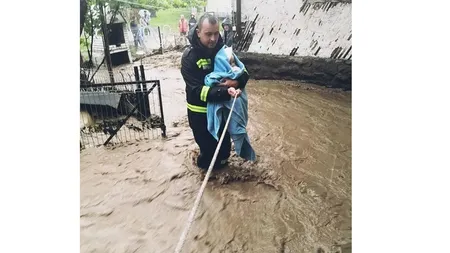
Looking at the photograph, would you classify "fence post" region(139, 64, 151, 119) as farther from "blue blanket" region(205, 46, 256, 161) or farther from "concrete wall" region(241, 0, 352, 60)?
"concrete wall" region(241, 0, 352, 60)

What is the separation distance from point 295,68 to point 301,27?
19 centimetres

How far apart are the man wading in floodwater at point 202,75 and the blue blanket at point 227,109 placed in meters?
0.02

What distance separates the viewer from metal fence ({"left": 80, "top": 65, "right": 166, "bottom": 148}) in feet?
3.47

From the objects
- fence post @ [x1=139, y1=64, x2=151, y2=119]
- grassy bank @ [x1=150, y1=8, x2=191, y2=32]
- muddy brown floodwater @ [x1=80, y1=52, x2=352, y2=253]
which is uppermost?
grassy bank @ [x1=150, y1=8, x2=191, y2=32]

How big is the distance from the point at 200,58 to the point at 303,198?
63 centimetres

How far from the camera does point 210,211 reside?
40.4 inches

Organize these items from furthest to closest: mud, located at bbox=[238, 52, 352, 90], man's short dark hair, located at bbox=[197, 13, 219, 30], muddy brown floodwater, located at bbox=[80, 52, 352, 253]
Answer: mud, located at bbox=[238, 52, 352, 90]
man's short dark hair, located at bbox=[197, 13, 219, 30]
muddy brown floodwater, located at bbox=[80, 52, 352, 253]

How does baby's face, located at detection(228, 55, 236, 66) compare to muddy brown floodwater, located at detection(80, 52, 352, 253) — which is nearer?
muddy brown floodwater, located at detection(80, 52, 352, 253)

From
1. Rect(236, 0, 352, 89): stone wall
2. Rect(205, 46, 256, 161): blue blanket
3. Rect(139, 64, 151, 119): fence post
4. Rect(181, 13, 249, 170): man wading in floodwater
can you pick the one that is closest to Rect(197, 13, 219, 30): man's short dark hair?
Rect(181, 13, 249, 170): man wading in floodwater

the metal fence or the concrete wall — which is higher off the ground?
the concrete wall

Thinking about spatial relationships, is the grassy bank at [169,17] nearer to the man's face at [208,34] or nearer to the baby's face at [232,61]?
the man's face at [208,34]

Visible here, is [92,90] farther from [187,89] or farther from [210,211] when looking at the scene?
[210,211]

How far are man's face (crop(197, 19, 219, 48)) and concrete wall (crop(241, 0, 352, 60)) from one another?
0.75 ft
